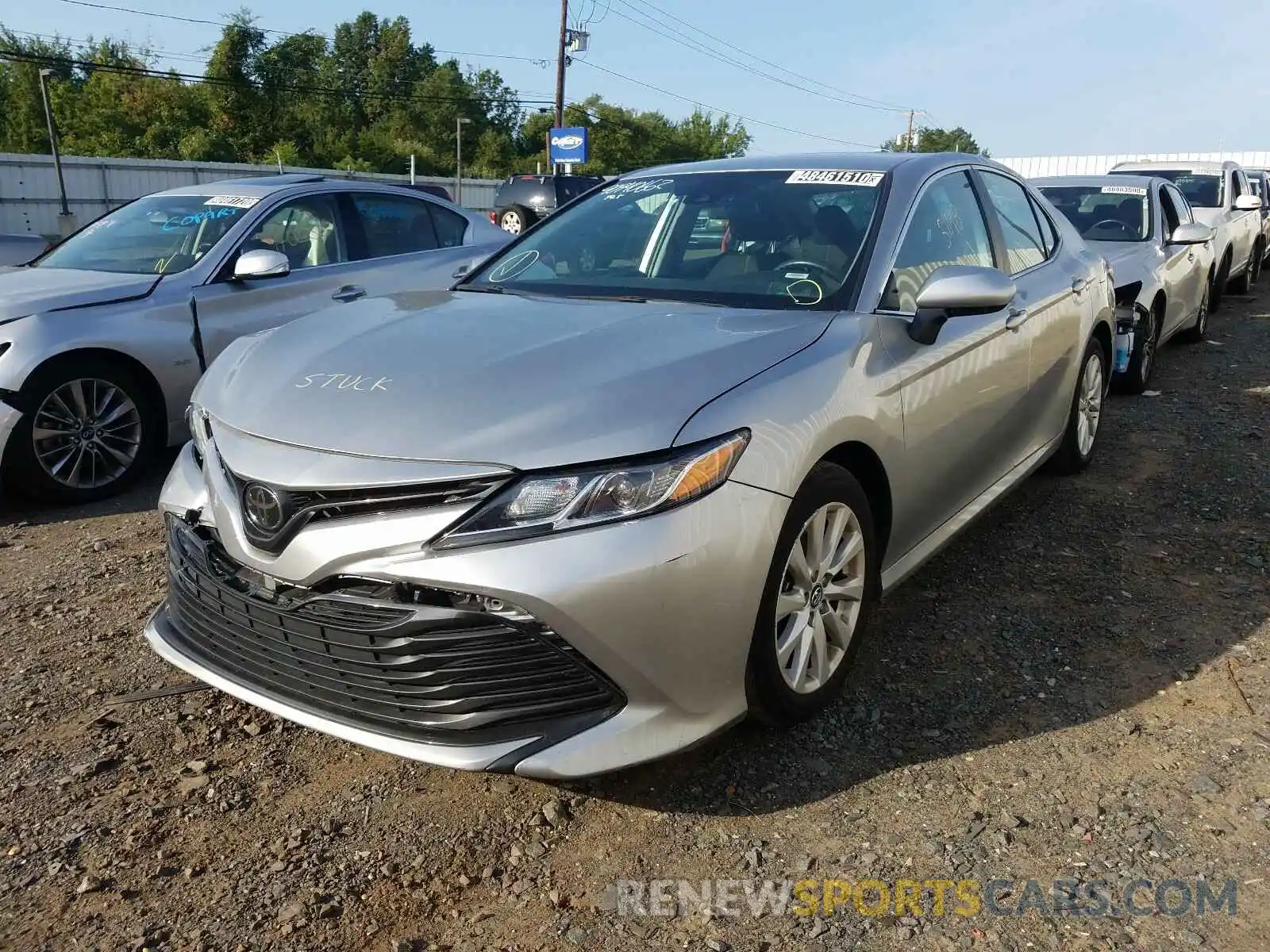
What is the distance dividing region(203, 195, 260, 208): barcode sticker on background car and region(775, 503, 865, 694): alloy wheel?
4356mm

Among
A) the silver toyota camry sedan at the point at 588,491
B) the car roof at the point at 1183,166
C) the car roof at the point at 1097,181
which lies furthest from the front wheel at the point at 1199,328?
the silver toyota camry sedan at the point at 588,491

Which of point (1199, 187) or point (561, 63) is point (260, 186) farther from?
point (561, 63)

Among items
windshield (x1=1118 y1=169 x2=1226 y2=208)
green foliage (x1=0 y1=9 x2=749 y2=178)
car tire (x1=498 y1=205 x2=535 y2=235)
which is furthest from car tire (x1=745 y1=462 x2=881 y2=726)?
green foliage (x1=0 y1=9 x2=749 y2=178)

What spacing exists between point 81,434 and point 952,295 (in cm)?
412

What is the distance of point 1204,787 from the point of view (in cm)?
257

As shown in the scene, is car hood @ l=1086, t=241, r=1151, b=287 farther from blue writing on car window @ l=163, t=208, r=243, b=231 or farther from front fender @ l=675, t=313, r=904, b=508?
blue writing on car window @ l=163, t=208, r=243, b=231

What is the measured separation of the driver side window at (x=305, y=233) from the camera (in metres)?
5.67

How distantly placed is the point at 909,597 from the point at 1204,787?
1317mm

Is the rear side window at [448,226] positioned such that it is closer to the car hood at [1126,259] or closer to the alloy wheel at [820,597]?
the car hood at [1126,259]

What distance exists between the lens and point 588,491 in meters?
2.12

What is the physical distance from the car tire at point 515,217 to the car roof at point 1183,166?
30.0 feet

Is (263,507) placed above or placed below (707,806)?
above

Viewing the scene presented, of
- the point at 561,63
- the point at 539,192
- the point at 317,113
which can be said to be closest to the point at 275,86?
the point at 317,113

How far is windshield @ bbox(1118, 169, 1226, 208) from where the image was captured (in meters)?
11.5
